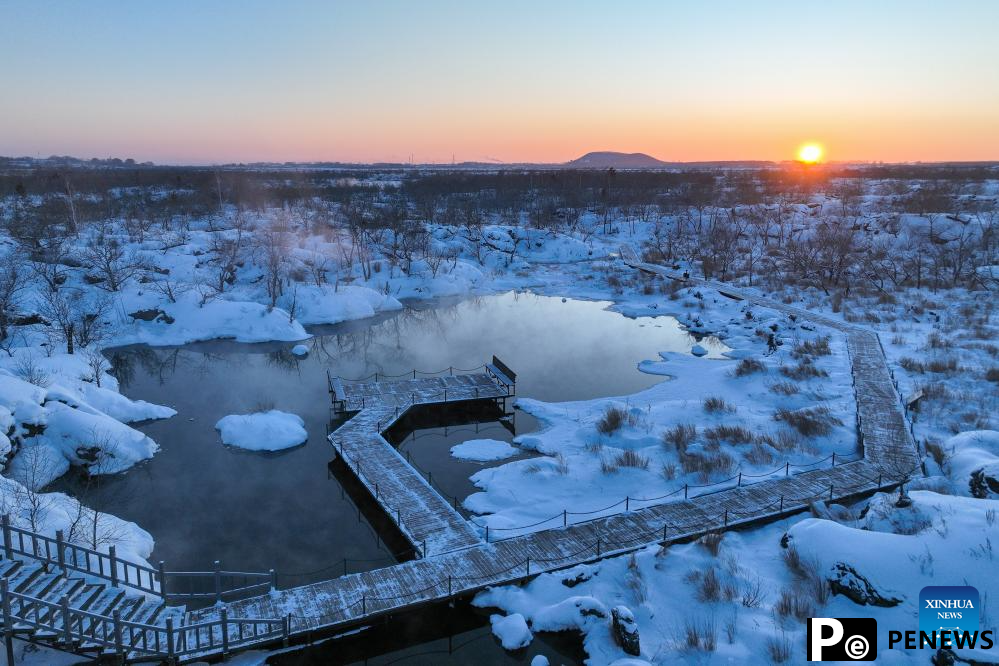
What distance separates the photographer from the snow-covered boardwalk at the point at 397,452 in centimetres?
1861

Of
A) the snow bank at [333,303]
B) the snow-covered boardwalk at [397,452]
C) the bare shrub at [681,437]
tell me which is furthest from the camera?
the snow bank at [333,303]

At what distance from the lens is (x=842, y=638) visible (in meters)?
13.1

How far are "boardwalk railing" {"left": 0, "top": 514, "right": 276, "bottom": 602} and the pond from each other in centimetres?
77

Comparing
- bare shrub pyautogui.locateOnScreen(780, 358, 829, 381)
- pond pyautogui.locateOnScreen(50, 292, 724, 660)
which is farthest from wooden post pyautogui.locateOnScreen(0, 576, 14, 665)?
bare shrub pyautogui.locateOnScreen(780, 358, 829, 381)

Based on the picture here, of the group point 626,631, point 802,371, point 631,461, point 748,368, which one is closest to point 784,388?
→ point 802,371

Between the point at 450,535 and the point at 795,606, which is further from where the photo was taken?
the point at 450,535

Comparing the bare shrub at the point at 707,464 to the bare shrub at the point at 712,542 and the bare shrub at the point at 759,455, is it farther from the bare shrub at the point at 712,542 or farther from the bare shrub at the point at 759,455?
the bare shrub at the point at 712,542

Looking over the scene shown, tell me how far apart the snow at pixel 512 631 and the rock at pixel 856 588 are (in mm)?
7068

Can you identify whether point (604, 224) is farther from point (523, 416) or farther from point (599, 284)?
point (523, 416)

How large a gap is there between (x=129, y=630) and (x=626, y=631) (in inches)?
427

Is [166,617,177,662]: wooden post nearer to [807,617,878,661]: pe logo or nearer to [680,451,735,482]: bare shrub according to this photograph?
[807,617,878,661]: pe logo

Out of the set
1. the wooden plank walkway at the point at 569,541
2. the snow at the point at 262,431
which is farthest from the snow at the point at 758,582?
the snow at the point at 262,431

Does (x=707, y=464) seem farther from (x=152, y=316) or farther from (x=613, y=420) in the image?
(x=152, y=316)

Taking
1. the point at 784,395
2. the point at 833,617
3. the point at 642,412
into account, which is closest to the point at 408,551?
the point at 833,617
